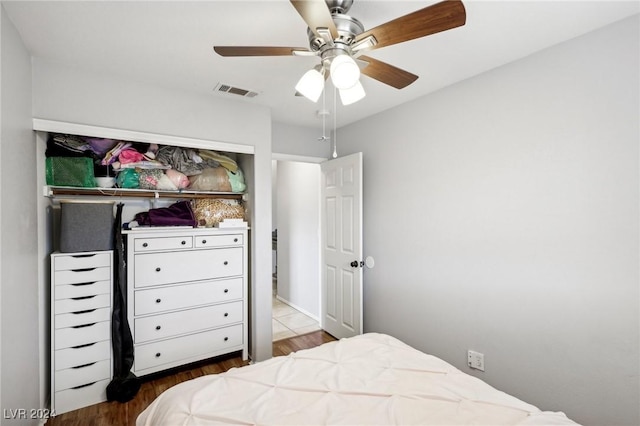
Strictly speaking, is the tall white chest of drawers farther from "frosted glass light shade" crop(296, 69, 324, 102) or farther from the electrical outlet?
the electrical outlet

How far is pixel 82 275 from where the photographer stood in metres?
2.21

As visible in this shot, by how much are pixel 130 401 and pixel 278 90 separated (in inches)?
110

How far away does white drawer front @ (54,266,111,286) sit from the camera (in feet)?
7.00

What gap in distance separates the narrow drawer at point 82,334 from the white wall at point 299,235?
2.38 m

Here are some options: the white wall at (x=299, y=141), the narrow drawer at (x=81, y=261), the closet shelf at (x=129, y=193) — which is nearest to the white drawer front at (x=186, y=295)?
the narrow drawer at (x=81, y=261)

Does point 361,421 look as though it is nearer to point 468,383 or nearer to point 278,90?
point 468,383

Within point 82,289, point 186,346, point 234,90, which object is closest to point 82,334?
point 82,289

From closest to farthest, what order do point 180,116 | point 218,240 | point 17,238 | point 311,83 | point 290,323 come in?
1. point 311,83
2. point 17,238
3. point 180,116
4. point 218,240
5. point 290,323

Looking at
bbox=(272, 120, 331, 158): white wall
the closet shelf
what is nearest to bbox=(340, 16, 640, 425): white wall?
bbox=(272, 120, 331, 158): white wall

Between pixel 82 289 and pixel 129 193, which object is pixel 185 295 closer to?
pixel 82 289

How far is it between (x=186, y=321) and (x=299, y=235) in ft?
6.93

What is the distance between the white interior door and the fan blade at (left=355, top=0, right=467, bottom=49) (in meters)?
1.82

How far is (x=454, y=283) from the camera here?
2426 mm

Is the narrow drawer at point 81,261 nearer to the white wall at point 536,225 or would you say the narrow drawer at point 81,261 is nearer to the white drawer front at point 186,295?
the white drawer front at point 186,295
